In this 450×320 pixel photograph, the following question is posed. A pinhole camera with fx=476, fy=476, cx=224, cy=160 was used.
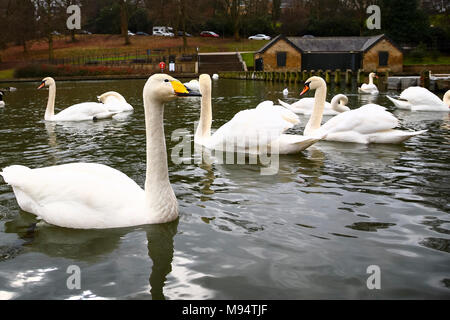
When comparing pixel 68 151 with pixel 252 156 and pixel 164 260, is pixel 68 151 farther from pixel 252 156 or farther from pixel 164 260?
pixel 164 260

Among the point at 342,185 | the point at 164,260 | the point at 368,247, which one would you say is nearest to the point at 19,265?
the point at 164,260

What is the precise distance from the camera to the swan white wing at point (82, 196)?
486 cm

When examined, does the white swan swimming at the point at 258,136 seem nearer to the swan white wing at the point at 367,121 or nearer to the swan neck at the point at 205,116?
the swan neck at the point at 205,116

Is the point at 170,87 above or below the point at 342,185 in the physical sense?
above

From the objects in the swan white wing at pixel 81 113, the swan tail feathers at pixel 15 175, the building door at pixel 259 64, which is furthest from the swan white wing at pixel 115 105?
the building door at pixel 259 64

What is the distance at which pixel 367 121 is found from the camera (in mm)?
9492

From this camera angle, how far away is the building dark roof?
2135 inches

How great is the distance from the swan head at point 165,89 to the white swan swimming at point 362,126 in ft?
16.6

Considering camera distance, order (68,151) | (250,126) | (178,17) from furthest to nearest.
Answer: (178,17)
(68,151)
(250,126)

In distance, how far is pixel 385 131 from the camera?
9.66 metres

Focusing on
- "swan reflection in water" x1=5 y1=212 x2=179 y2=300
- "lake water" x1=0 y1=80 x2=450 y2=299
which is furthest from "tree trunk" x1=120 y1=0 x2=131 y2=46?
"swan reflection in water" x1=5 y1=212 x2=179 y2=300

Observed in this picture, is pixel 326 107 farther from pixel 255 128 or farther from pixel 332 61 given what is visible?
pixel 332 61

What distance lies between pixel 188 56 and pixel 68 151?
5218 cm
